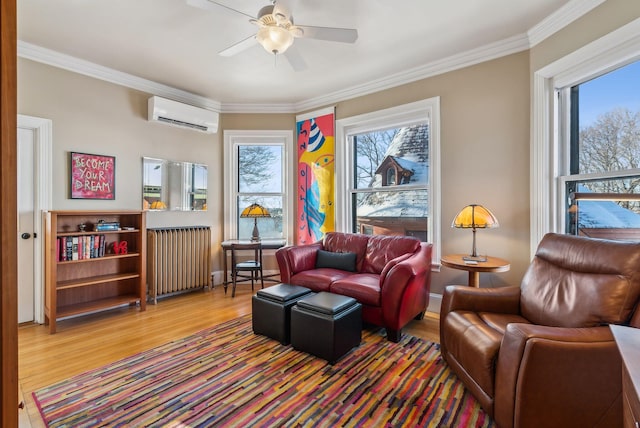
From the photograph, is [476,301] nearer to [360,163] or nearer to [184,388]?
[184,388]

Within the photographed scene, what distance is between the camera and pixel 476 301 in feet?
7.04

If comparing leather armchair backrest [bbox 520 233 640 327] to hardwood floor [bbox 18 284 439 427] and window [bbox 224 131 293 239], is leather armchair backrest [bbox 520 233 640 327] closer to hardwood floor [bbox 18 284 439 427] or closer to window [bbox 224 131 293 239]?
hardwood floor [bbox 18 284 439 427]

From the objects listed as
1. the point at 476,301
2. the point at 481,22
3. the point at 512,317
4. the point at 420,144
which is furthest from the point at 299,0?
the point at 512,317

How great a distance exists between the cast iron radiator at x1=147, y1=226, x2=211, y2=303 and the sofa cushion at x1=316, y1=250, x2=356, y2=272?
5.48 feet

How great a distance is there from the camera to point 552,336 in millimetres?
1403

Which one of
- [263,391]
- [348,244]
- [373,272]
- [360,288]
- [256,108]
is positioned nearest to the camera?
[263,391]

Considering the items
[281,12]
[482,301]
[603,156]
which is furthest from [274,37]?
[603,156]

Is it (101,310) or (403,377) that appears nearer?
(403,377)

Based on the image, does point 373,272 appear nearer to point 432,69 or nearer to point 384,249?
→ point 384,249

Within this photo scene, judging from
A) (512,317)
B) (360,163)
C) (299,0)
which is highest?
(299,0)

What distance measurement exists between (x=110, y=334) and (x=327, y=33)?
127 inches

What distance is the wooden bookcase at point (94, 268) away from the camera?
291cm

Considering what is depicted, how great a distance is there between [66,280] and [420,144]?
420cm

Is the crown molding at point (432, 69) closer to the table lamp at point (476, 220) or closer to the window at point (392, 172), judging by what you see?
the window at point (392, 172)
